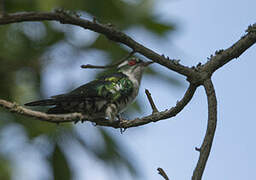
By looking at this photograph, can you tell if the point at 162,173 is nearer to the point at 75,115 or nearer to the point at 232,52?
the point at 75,115

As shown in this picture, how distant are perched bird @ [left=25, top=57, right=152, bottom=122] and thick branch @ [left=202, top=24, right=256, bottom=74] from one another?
1.08m

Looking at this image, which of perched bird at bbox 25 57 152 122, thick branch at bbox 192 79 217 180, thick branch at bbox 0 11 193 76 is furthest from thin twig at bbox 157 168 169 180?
perched bird at bbox 25 57 152 122

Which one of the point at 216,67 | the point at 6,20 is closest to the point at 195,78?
the point at 216,67

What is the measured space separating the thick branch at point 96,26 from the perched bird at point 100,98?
971 mm

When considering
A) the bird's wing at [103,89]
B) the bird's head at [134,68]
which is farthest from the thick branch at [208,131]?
the bird's head at [134,68]

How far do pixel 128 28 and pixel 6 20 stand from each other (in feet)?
20.9

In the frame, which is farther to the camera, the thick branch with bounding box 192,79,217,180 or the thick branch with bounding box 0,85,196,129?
the thick branch with bounding box 0,85,196,129

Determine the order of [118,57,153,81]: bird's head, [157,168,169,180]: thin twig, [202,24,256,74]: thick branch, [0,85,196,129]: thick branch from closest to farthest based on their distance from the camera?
[157,168,169,180]: thin twig
[0,85,196,129]: thick branch
[202,24,256,74]: thick branch
[118,57,153,81]: bird's head

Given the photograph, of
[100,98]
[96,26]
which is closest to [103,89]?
[100,98]

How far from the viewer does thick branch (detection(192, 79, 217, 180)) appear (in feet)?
8.34

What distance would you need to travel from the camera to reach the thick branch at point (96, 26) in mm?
2553

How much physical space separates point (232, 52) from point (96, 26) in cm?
100

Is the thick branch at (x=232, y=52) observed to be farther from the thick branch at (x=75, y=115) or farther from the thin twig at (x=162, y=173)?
the thin twig at (x=162, y=173)

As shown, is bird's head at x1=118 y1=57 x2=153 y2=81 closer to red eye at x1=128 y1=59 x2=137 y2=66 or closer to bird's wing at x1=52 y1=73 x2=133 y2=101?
red eye at x1=128 y1=59 x2=137 y2=66
